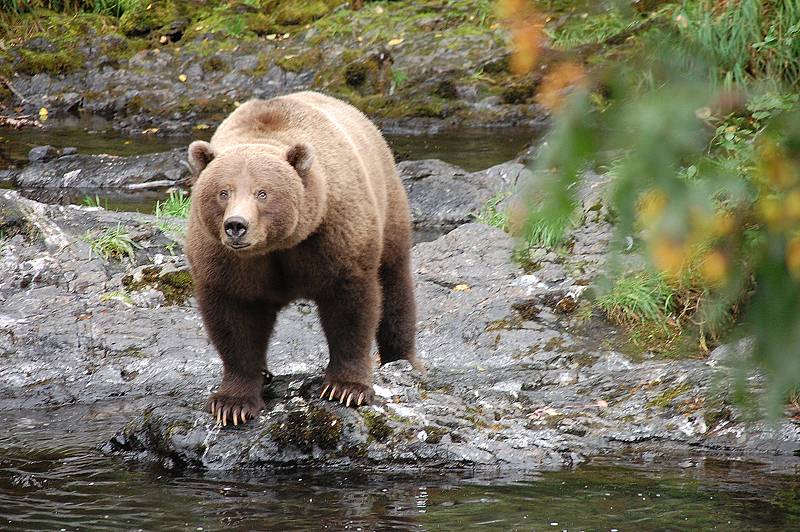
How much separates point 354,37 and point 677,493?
1377 centimetres

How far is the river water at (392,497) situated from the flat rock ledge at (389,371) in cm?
16

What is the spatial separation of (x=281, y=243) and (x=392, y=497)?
1.25m

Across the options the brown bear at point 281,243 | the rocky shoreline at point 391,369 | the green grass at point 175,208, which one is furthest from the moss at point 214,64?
the brown bear at point 281,243

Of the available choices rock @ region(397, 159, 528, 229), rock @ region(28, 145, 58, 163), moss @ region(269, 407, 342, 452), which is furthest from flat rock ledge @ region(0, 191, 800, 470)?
rock @ region(28, 145, 58, 163)

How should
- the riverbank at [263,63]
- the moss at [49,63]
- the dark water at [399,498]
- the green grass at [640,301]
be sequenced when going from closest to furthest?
the dark water at [399,498]
the green grass at [640,301]
the riverbank at [263,63]
the moss at [49,63]

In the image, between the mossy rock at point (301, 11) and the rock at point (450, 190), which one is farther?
the mossy rock at point (301, 11)

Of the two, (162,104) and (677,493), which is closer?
(677,493)

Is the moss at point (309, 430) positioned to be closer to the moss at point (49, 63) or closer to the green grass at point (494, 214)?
the green grass at point (494, 214)

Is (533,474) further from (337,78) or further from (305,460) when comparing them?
(337,78)

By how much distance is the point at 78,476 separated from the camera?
5.46 m

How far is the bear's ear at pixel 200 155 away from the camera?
17.1ft

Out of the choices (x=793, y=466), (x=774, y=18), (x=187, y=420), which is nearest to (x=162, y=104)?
(x=774, y=18)

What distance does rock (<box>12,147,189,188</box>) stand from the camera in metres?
12.9

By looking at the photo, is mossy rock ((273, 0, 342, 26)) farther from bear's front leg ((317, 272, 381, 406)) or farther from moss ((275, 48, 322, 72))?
bear's front leg ((317, 272, 381, 406))
